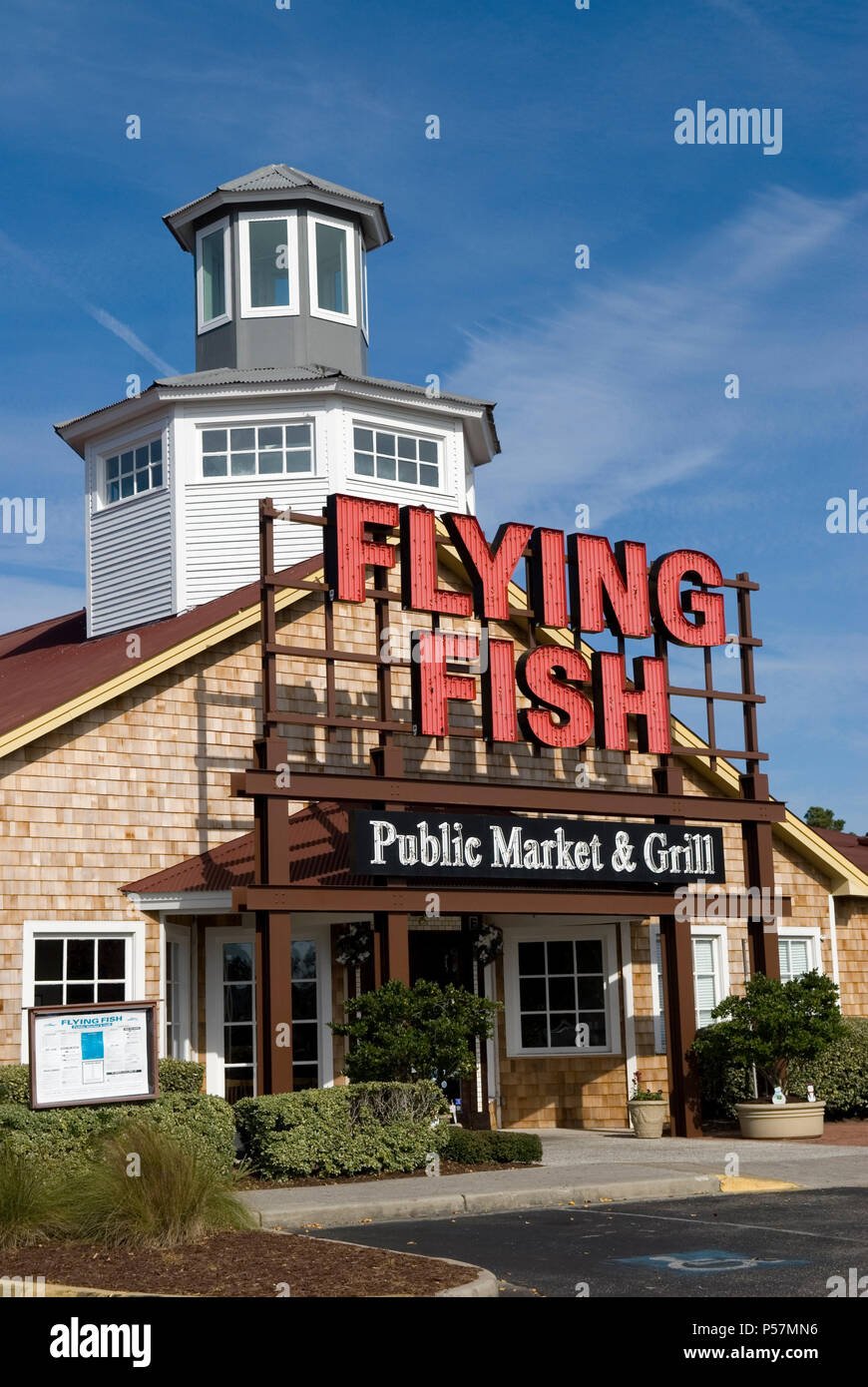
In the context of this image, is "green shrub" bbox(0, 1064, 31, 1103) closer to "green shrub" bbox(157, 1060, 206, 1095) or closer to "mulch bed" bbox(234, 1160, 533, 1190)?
"green shrub" bbox(157, 1060, 206, 1095)

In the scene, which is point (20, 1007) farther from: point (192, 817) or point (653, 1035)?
point (653, 1035)

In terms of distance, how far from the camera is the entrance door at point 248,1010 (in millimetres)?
19969

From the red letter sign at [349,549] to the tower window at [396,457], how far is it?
240 inches

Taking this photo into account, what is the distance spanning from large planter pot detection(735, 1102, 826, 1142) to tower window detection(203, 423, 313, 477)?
38.9 ft

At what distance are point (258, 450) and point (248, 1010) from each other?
31.4 feet

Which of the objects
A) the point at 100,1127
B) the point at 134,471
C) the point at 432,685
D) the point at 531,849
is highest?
the point at 134,471

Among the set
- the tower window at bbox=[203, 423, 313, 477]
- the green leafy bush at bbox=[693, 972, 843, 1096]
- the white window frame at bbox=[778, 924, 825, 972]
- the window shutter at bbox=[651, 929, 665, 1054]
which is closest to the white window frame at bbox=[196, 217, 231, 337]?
the tower window at bbox=[203, 423, 313, 477]

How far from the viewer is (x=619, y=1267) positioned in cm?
1035

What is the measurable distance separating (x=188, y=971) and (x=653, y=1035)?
6.94 metres

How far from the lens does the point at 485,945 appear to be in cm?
2205

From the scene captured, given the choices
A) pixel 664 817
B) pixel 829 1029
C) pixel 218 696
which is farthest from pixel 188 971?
pixel 829 1029

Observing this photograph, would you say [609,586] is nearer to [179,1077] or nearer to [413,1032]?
[413,1032]

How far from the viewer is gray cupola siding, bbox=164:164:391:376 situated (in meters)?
28.0

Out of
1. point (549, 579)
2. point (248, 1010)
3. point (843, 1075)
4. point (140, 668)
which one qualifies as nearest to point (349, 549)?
point (140, 668)
